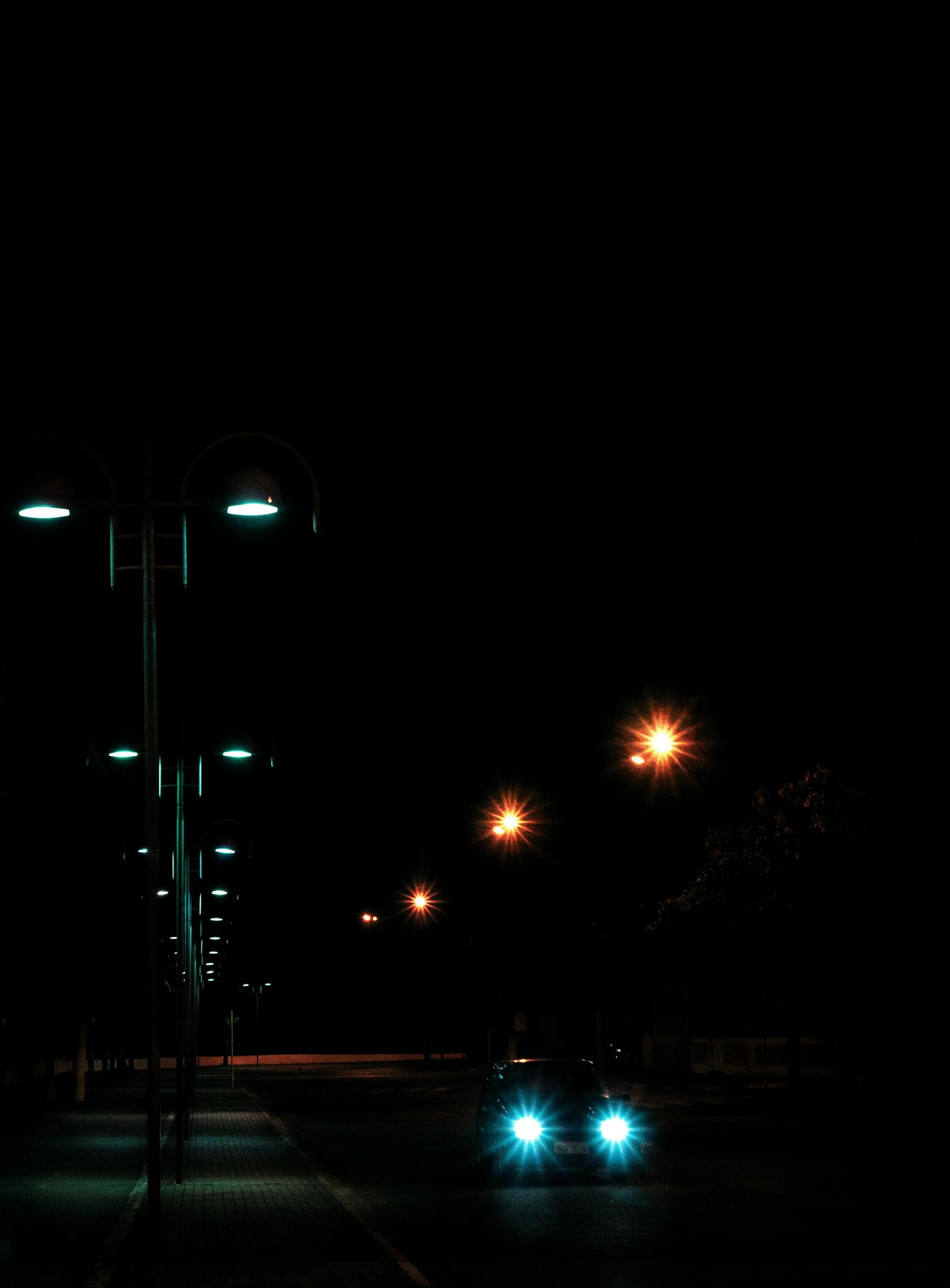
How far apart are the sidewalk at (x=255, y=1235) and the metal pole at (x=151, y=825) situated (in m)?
0.70

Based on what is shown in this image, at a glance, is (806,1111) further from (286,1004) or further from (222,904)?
(286,1004)

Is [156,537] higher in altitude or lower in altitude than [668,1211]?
higher

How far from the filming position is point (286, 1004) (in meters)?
148

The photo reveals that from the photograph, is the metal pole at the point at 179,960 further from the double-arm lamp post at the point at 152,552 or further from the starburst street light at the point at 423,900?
the starburst street light at the point at 423,900

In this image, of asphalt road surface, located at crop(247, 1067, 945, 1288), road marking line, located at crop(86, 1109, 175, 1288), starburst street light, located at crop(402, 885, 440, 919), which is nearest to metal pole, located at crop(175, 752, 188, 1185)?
asphalt road surface, located at crop(247, 1067, 945, 1288)

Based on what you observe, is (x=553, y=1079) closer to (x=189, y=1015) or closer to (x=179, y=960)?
(x=179, y=960)

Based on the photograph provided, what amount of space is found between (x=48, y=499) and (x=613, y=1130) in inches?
480

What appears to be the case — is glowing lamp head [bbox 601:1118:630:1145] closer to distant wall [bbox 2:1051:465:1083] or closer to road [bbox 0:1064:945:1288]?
road [bbox 0:1064:945:1288]

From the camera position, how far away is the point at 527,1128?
23516 mm

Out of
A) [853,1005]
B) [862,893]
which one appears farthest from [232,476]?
[853,1005]

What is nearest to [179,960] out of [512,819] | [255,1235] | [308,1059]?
[255,1235]

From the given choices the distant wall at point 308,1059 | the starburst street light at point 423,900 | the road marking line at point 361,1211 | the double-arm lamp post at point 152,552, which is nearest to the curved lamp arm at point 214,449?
the double-arm lamp post at point 152,552

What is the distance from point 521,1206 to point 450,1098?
34.6 meters

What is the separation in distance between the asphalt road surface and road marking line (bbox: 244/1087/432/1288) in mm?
136
